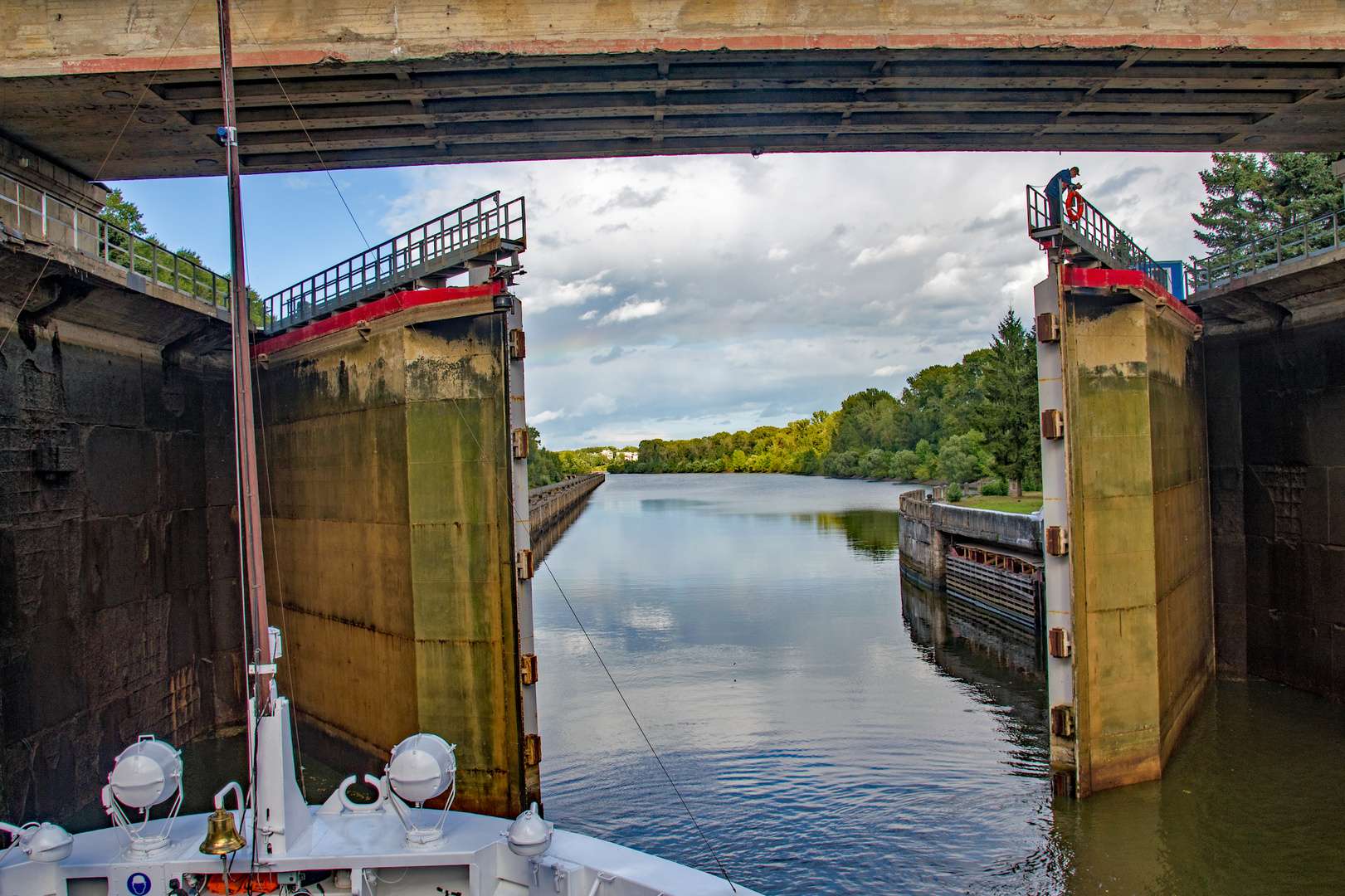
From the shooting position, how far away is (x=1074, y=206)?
1284 centimetres

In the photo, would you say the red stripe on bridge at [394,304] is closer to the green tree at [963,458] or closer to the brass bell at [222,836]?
the brass bell at [222,836]

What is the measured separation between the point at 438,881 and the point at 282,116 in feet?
36.6

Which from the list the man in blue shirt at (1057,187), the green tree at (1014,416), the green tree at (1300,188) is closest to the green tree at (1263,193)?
the green tree at (1300,188)

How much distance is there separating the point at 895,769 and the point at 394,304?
36.5 feet

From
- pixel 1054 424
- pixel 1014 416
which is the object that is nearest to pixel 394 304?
pixel 1054 424

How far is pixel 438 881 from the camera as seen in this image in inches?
293

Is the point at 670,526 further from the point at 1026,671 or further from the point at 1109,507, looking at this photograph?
the point at 1109,507

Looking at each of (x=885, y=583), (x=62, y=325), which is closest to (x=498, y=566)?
(x=62, y=325)

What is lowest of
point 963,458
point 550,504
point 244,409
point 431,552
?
point 550,504

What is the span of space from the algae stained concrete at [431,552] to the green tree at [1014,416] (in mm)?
34578

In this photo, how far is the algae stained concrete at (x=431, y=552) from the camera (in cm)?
1158

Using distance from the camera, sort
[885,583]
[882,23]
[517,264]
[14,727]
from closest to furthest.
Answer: [14,727] < [882,23] < [517,264] < [885,583]

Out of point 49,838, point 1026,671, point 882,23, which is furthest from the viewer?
point 1026,671

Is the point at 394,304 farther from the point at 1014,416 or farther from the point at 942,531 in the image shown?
the point at 1014,416
